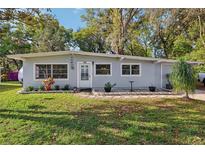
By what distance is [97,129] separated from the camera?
609 centimetres

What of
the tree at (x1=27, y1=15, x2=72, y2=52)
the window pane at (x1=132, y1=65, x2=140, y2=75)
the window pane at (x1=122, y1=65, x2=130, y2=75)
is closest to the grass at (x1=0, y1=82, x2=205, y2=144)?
the window pane at (x1=122, y1=65, x2=130, y2=75)

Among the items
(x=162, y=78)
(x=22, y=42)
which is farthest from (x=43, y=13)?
(x=22, y=42)

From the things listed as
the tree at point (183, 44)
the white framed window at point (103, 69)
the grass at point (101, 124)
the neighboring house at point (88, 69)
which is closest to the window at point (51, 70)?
the neighboring house at point (88, 69)

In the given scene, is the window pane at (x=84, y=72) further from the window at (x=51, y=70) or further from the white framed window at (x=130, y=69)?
the white framed window at (x=130, y=69)

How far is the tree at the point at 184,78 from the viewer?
10766 mm

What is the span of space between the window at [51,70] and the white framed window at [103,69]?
82.7 inches

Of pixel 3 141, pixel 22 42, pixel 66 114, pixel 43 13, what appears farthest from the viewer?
pixel 22 42

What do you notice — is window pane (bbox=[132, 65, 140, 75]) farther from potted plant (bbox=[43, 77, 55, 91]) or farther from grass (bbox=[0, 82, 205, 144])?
grass (bbox=[0, 82, 205, 144])

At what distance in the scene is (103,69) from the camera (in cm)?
1664

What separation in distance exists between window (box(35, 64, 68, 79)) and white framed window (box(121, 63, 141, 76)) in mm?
3907

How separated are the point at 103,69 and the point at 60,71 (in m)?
2.92

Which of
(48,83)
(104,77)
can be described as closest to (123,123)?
(48,83)
